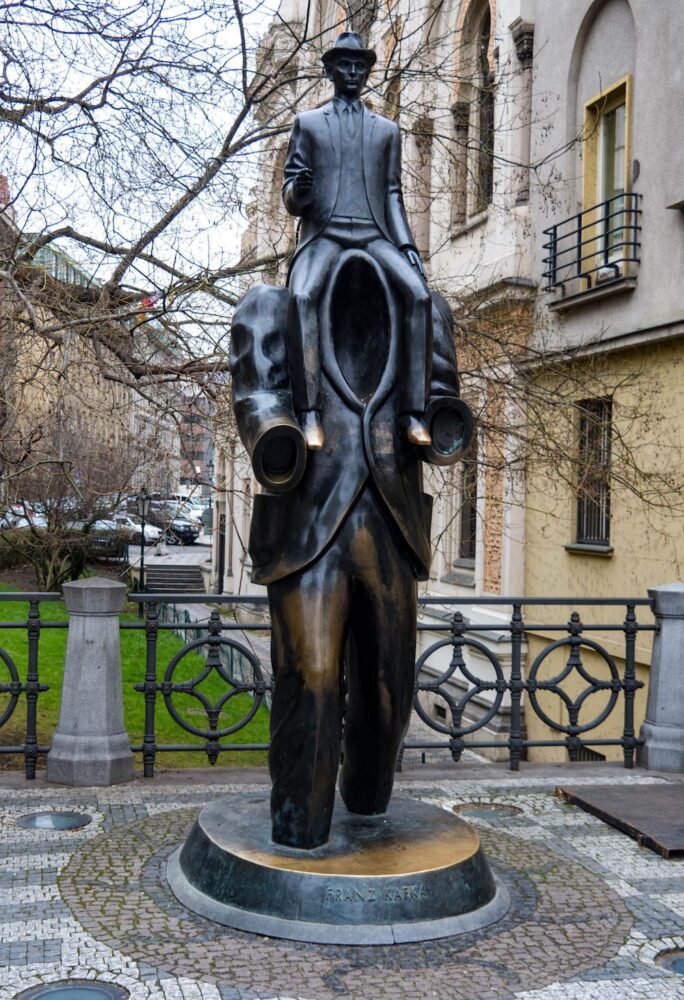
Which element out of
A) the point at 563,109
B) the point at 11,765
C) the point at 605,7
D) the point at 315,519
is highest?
the point at 605,7

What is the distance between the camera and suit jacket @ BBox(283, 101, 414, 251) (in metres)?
5.03

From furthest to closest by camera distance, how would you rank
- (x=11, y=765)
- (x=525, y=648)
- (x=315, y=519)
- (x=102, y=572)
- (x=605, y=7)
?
1. (x=102, y=572)
2. (x=525, y=648)
3. (x=605, y=7)
4. (x=11, y=765)
5. (x=315, y=519)

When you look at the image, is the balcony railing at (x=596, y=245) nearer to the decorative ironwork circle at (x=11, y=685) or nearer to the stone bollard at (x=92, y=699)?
the stone bollard at (x=92, y=699)

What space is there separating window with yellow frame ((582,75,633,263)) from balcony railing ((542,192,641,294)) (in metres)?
0.01

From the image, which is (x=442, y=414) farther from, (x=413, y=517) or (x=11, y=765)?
(x=11, y=765)

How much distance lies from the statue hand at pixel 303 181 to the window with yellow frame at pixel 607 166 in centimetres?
1136

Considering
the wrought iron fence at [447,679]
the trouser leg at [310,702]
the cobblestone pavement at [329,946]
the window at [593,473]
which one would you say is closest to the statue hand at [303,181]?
the trouser leg at [310,702]

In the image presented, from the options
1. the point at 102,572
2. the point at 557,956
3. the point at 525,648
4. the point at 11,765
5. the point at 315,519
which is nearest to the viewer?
the point at 557,956

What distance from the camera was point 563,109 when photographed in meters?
17.1

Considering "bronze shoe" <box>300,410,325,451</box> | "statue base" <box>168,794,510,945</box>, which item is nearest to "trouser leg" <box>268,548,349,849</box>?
"statue base" <box>168,794,510,945</box>

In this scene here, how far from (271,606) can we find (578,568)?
42.4ft

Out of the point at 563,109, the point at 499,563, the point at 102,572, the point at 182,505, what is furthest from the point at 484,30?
the point at 102,572

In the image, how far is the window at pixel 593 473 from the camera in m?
11.3

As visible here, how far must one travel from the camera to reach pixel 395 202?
517 centimetres
